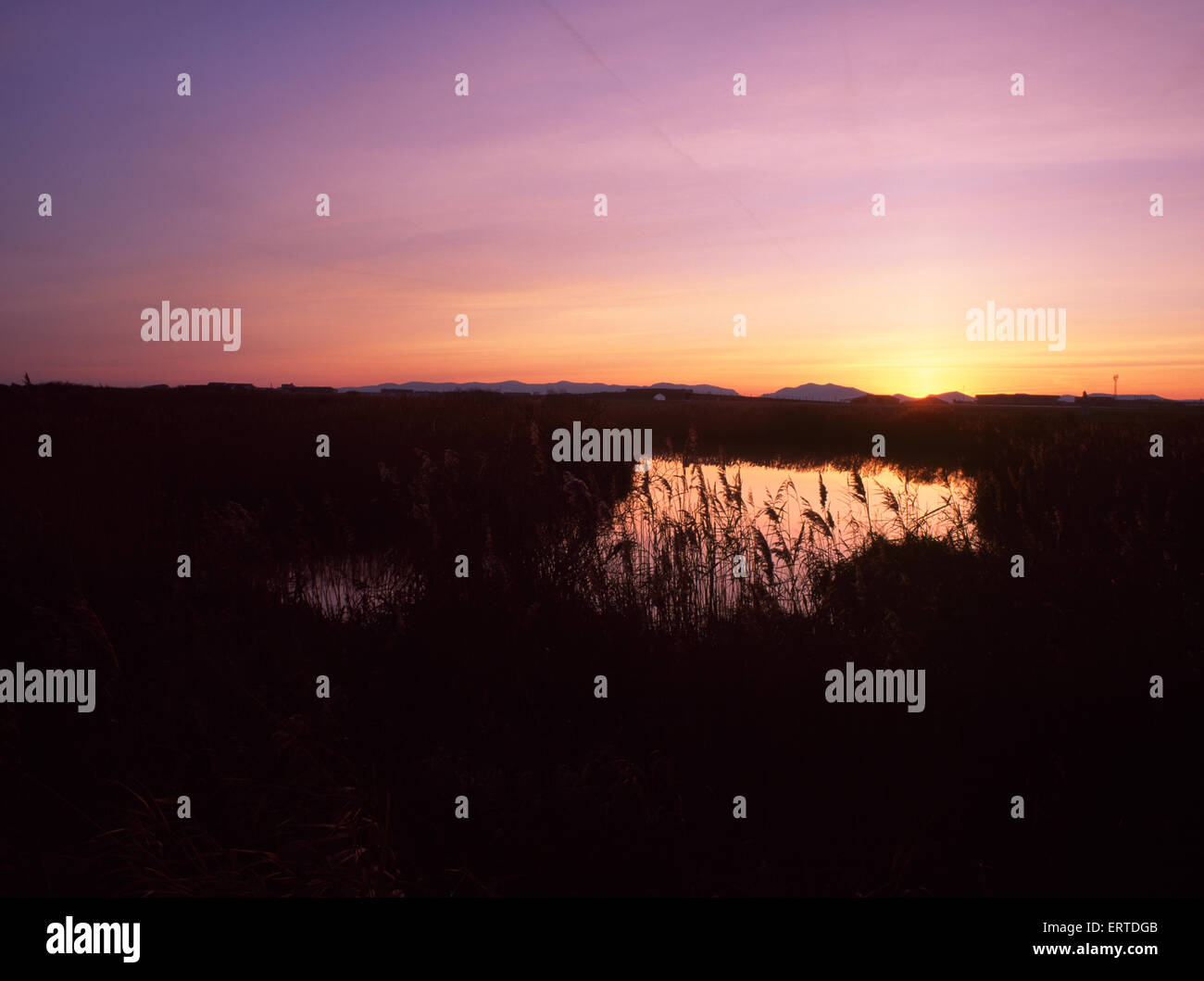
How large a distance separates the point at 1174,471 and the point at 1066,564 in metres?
5.36

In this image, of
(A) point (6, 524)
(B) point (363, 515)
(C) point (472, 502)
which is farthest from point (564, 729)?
(B) point (363, 515)

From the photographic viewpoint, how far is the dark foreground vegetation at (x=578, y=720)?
332 centimetres

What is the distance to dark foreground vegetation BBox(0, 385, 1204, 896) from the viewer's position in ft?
10.9

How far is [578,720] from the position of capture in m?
4.41

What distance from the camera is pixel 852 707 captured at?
442 cm
